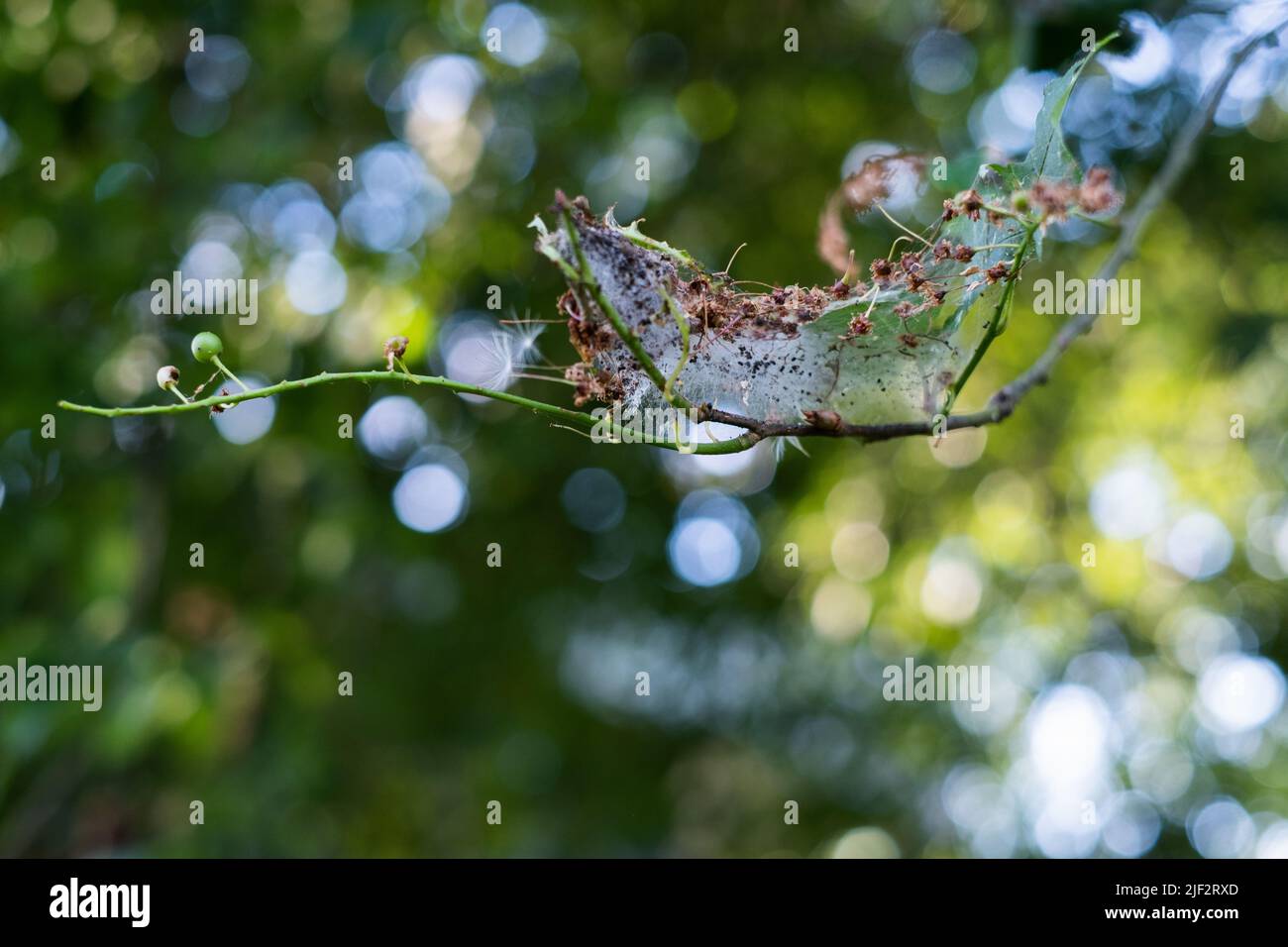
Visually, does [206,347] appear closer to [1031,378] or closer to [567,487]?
[1031,378]

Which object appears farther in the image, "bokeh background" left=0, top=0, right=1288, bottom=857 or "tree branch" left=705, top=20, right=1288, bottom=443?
"bokeh background" left=0, top=0, right=1288, bottom=857

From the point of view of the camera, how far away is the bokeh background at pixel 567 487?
377 cm

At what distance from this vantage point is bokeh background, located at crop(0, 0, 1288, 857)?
3771 mm

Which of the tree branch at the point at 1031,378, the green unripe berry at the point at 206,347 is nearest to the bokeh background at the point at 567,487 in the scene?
the tree branch at the point at 1031,378

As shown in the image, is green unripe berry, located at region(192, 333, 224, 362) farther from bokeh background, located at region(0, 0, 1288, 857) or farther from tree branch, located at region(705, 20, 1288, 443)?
bokeh background, located at region(0, 0, 1288, 857)


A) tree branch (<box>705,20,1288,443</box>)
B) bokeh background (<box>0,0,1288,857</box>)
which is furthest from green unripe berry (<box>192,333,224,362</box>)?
bokeh background (<box>0,0,1288,857</box>)

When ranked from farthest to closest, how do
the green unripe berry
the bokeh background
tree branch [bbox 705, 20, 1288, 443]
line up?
the bokeh background < the green unripe berry < tree branch [bbox 705, 20, 1288, 443]

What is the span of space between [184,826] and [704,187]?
3211mm

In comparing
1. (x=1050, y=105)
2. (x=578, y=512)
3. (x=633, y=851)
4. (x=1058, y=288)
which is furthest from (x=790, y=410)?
(x=633, y=851)

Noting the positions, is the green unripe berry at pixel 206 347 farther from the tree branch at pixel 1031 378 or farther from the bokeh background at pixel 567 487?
the bokeh background at pixel 567 487

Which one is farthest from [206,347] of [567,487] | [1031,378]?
[567,487]

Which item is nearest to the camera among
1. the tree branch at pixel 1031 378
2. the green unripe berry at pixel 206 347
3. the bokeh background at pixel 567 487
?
the tree branch at pixel 1031 378

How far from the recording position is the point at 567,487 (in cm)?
522

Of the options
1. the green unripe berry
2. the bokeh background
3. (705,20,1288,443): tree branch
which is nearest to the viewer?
(705,20,1288,443): tree branch
